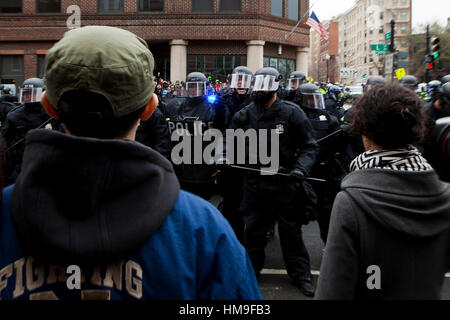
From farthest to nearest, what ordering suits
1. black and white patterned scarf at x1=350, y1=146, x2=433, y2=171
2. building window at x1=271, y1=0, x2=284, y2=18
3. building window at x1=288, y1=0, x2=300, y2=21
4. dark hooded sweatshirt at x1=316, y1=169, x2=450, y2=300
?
building window at x1=288, y1=0, x2=300, y2=21
building window at x1=271, y1=0, x2=284, y2=18
black and white patterned scarf at x1=350, y1=146, x2=433, y2=171
dark hooded sweatshirt at x1=316, y1=169, x2=450, y2=300

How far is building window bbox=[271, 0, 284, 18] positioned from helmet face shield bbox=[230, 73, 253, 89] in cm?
2203

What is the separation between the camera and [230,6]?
27.2 meters

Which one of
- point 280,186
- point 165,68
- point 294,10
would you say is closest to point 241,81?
point 280,186

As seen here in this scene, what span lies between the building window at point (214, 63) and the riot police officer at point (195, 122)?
67.5ft

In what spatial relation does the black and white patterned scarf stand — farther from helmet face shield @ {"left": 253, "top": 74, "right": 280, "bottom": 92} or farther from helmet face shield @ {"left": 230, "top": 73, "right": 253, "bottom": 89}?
helmet face shield @ {"left": 230, "top": 73, "right": 253, "bottom": 89}

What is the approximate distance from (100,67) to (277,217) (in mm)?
3805

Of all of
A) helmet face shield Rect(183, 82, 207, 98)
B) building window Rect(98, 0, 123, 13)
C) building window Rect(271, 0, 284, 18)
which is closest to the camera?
helmet face shield Rect(183, 82, 207, 98)

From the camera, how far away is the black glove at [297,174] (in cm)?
446

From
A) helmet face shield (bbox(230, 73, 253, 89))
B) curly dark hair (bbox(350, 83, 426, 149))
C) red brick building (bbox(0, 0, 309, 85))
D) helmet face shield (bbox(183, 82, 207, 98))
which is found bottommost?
curly dark hair (bbox(350, 83, 426, 149))

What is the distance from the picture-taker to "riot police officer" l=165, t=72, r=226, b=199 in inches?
251

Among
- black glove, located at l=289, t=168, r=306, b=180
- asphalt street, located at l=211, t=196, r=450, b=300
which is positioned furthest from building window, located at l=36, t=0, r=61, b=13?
black glove, located at l=289, t=168, r=306, b=180

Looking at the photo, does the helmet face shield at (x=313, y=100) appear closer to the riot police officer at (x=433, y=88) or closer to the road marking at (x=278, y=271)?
the riot police officer at (x=433, y=88)
